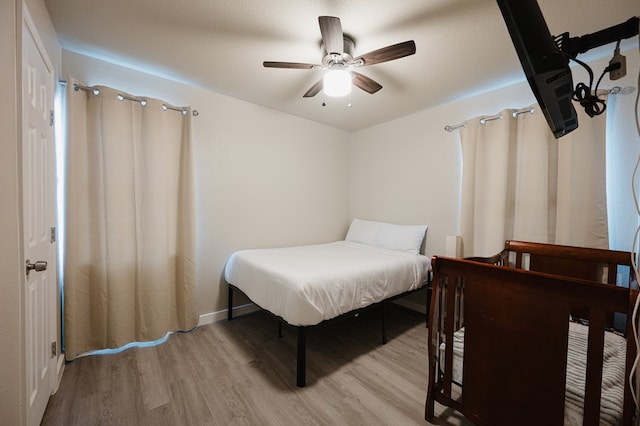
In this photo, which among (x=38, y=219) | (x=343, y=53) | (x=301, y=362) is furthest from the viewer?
(x=301, y=362)

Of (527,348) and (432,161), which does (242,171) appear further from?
(527,348)

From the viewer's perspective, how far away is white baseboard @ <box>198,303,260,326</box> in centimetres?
275

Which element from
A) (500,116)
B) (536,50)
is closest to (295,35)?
(536,50)

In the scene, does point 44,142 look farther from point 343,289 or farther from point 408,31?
point 408,31

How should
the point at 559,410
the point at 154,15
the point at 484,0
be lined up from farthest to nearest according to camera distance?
the point at 154,15, the point at 484,0, the point at 559,410

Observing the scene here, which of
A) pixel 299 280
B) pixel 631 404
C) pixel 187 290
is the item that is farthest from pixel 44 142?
pixel 631 404

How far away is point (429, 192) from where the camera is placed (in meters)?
3.15

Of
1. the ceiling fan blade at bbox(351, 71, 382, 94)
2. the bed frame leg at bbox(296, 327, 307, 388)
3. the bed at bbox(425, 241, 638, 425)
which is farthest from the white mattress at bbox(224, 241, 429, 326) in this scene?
the ceiling fan blade at bbox(351, 71, 382, 94)

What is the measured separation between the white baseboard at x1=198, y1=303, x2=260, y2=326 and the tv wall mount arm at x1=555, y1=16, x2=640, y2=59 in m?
3.23

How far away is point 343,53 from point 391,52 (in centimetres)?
31

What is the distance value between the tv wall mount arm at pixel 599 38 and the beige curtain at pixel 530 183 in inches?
55.6

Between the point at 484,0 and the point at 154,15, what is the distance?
6.60 feet

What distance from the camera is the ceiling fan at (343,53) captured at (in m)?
1.46

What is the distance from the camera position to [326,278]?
6.47 feet
